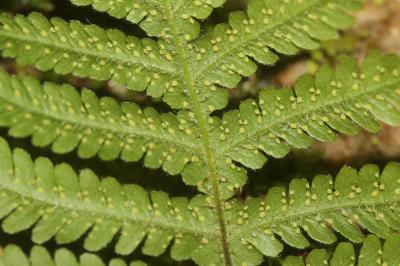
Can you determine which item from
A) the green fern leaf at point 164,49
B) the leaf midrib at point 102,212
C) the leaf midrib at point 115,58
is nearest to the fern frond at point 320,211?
the leaf midrib at point 102,212

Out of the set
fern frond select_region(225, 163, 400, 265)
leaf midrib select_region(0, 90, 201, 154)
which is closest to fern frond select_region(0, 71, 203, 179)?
leaf midrib select_region(0, 90, 201, 154)

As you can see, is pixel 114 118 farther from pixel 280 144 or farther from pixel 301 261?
pixel 301 261

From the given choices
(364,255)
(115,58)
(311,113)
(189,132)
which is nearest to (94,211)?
(189,132)

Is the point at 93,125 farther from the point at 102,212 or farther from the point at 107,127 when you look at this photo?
the point at 102,212

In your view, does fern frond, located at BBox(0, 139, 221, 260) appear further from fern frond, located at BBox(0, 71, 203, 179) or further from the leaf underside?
fern frond, located at BBox(0, 71, 203, 179)

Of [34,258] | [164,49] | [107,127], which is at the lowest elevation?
[34,258]

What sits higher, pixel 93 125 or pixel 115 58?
pixel 115 58

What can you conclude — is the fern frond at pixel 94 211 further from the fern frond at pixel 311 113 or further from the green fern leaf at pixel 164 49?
the green fern leaf at pixel 164 49
